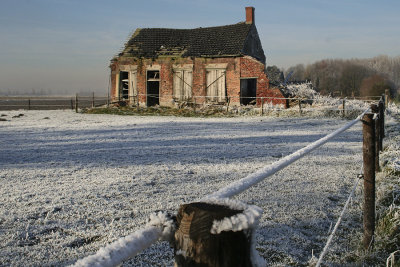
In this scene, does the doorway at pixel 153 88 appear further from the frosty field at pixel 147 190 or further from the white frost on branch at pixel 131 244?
the white frost on branch at pixel 131 244

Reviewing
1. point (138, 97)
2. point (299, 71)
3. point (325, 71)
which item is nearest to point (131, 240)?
point (138, 97)

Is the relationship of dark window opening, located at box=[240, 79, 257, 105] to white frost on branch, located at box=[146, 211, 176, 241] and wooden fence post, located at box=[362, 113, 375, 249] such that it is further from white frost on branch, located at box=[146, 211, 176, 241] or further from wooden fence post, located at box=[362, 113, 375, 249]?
white frost on branch, located at box=[146, 211, 176, 241]

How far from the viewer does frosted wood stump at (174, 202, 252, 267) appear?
994mm

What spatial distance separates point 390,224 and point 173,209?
2457 millimetres

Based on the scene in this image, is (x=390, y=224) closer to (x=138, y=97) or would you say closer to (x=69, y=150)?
(x=69, y=150)

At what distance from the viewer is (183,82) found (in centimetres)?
2383

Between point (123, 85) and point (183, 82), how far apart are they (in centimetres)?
501

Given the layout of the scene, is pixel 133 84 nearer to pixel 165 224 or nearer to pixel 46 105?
pixel 46 105

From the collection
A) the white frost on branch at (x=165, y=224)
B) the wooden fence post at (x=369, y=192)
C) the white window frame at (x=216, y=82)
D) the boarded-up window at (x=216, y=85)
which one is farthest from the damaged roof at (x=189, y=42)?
the white frost on branch at (x=165, y=224)

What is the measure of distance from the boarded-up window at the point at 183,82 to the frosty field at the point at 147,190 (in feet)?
42.9

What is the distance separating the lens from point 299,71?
410 ft

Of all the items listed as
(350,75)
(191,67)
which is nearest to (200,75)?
(191,67)

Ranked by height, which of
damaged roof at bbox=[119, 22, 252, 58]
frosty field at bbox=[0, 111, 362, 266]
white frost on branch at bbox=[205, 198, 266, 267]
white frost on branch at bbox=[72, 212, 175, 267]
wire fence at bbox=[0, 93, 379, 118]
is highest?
damaged roof at bbox=[119, 22, 252, 58]

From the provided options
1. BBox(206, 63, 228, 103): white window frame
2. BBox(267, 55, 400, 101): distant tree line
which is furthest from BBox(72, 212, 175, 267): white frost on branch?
BBox(267, 55, 400, 101): distant tree line
